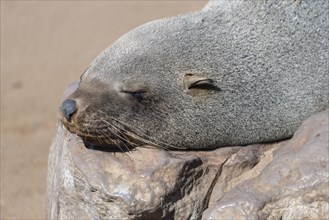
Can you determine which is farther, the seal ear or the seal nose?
the seal ear

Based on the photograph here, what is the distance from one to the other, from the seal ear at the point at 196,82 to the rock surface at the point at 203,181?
404 mm

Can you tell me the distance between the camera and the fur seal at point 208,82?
15.6 ft

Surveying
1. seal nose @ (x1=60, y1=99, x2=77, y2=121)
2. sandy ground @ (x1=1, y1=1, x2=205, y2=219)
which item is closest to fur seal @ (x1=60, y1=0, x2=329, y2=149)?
seal nose @ (x1=60, y1=99, x2=77, y2=121)

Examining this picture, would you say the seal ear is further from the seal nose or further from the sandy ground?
the sandy ground

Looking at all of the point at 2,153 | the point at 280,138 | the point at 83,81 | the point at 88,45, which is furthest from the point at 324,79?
the point at 88,45

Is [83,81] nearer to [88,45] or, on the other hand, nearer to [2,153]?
[2,153]

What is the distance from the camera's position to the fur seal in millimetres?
4742

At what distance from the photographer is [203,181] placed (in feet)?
14.9

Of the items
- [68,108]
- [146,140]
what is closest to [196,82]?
[146,140]

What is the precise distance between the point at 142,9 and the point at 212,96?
322 inches

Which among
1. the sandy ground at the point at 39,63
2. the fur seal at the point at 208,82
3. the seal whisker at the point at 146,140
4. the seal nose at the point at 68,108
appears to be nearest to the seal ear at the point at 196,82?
the fur seal at the point at 208,82

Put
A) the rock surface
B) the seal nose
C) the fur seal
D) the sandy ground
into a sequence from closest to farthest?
the rock surface < the seal nose < the fur seal < the sandy ground

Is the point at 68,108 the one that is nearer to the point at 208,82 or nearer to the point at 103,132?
the point at 103,132

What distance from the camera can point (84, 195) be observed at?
462cm
